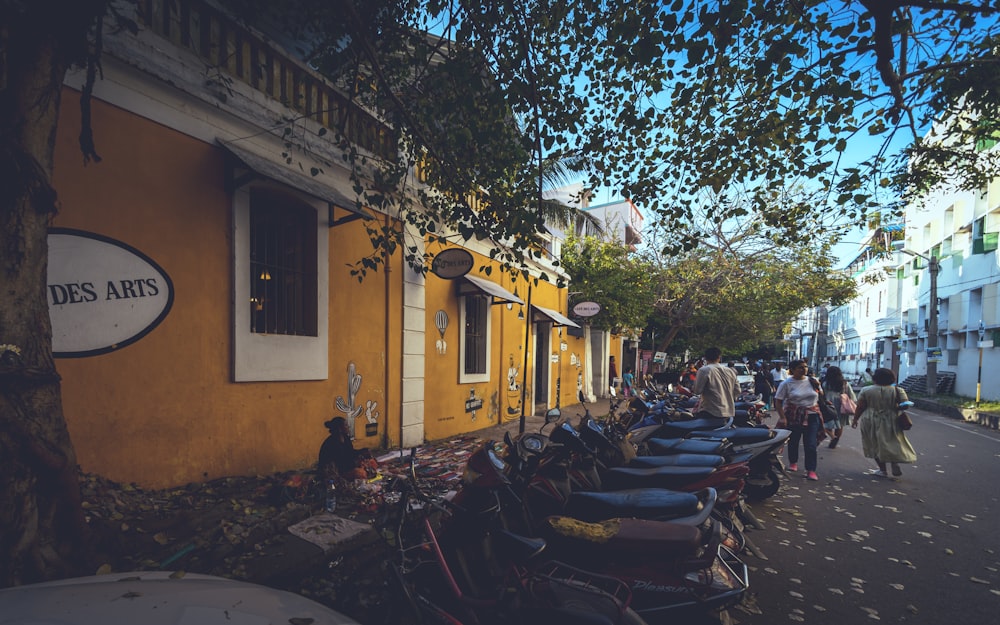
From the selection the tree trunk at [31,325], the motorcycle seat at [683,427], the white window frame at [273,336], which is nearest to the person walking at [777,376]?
the motorcycle seat at [683,427]

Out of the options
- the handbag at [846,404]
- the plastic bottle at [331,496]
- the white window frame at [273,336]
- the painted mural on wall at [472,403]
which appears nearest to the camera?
the plastic bottle at [331,496]

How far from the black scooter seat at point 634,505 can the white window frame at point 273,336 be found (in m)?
3.94

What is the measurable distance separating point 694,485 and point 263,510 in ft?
12.0

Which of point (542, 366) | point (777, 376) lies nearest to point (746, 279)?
point (777, 376)

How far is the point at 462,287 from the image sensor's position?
8922 millimetres

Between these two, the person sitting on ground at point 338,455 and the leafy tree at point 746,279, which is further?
the leafy tree at point 746,279

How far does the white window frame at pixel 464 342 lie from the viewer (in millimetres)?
9039

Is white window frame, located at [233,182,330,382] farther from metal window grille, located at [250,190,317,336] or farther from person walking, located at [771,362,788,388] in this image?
person walking, located at [771,362,788,388]

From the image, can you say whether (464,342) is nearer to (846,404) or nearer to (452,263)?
(452,263)

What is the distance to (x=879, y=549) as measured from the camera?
416 centimetres

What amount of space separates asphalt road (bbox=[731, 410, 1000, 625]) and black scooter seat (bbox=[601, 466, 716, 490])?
98cm

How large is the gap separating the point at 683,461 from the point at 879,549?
8.27 feet

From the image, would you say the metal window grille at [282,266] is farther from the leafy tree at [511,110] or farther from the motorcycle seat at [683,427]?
the motorcycle seat at [683,427]

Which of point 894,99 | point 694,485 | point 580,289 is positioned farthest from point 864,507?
point 580,289
